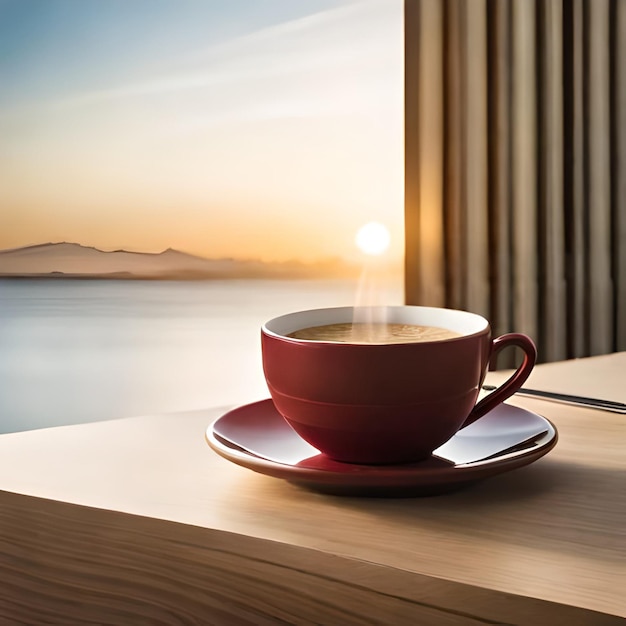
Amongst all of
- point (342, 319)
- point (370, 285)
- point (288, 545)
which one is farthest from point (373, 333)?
point (370, 285)

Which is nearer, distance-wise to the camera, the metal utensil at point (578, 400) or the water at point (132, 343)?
the metal utensil at point (578, 400)

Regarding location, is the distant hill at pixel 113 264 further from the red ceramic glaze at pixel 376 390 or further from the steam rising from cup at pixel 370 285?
the red ceramic glaze at pixel 376 390

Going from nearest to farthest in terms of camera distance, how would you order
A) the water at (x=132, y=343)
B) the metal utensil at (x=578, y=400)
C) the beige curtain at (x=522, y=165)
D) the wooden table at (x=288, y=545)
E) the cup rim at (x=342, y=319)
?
the wooden table at (x=288, y=545)
the cup rim at (x=342, y=319)
the metal utensil at (x=578, y=400)
the beige curtain at (x=522, y=165)
the water at (x=132, y=343)

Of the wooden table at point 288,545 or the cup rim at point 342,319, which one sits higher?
the cup rim at point 342,319

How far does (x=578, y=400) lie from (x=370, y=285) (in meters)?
1.55

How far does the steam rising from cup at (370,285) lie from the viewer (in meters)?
0.51

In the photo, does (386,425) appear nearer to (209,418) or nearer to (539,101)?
(209,418)

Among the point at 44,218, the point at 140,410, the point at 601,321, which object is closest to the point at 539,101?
the point at 601,321

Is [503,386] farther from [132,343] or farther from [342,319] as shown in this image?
[132,343]

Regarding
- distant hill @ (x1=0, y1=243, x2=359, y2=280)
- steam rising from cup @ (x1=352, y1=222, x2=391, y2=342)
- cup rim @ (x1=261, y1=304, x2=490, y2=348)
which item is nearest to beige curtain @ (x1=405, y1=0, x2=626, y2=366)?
steam rising from cup @ (x1=352, y1=222, x2=391, y2=342)

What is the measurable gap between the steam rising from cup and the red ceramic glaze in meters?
0.05

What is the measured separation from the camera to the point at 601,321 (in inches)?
84.0

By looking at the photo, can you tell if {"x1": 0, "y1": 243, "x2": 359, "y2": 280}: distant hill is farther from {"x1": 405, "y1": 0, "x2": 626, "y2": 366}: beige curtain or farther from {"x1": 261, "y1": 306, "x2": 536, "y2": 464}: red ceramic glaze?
{"x1": 261, "y1": 306, "x2": 536, "y2": 464}: red ceramic glaze

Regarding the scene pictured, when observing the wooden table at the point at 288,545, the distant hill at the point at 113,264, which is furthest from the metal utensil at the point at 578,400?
the distant hill at the point at 113,264
